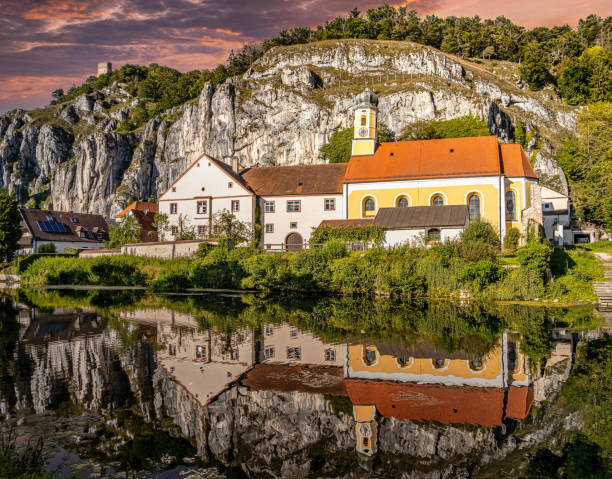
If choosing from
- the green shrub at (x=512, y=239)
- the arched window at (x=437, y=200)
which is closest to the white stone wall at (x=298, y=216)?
the arched window at (x=437, y=200)

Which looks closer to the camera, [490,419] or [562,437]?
[562,437]

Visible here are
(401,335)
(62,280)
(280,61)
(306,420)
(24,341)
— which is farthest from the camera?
(280,61)

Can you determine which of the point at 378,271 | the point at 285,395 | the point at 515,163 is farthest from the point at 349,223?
the point at 285,395

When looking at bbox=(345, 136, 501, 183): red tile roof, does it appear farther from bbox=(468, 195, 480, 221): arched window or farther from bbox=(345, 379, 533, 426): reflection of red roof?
bbox=(345, 379, 533, 426): reflection of red roof

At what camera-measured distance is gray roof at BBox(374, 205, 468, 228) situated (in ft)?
120

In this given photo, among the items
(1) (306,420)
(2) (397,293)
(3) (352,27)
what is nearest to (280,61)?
(3) (352,27)

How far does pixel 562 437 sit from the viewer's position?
8227 millimetres

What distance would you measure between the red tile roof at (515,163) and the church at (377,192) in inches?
3.1

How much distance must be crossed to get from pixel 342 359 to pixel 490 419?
5006mm

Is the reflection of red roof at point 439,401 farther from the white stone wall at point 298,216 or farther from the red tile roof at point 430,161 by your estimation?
the white stone wall at point 298,216

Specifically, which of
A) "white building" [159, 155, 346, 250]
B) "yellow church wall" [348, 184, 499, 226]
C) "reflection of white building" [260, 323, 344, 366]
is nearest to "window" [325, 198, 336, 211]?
"white building" [159, 155, 346, 250]

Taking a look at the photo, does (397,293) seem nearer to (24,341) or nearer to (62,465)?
(24,341)

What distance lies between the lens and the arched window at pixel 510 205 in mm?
42031

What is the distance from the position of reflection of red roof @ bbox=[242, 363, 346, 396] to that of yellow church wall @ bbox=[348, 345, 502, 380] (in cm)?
83
